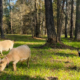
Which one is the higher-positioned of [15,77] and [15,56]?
[15,56]

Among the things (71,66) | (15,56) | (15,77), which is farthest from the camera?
(71,66)

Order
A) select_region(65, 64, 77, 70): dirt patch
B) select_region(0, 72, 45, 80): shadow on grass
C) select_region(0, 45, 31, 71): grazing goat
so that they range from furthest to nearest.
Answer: select_region(65, 64, 77, 70): dirt patch → select_region(0, 45, 31, 71): grazing goat → select_region(0, 72, 45, 80): shadow on grass

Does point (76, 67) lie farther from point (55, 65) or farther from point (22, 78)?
point (22, 78)

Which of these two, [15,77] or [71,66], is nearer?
[15,77]

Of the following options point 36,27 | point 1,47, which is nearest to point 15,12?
point 36,27

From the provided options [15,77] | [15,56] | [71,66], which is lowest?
[71,66]

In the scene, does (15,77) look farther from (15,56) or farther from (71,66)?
(71,66)

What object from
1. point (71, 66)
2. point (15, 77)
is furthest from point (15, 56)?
point (71, 66)

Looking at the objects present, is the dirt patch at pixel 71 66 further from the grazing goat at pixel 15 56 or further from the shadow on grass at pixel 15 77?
the grazing goat at pixel 15 56

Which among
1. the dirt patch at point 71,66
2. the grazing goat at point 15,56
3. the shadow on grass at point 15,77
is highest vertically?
the grazing goat at point 15,56

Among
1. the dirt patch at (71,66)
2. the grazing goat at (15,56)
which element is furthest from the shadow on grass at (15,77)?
the dirt patch at (71,66)

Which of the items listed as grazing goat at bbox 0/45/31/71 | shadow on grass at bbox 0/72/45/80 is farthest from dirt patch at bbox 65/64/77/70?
grazing goat at bbox 0/45/31/71

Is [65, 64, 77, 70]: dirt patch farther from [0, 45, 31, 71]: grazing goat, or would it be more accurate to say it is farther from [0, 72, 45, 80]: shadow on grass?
[0, 45, 31, 71]: grazing goat

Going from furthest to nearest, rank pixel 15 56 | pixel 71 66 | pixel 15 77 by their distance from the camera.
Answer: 1. pixel 71 66
2. pixel 15 56
3. pixel 15 77
